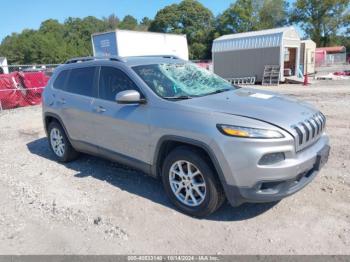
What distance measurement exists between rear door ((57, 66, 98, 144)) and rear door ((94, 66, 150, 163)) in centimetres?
20

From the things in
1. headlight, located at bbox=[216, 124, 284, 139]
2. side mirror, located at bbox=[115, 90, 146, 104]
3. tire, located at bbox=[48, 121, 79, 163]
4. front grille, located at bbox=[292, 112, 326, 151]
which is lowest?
tire, located at bbox=[48, 121, 79, 163]

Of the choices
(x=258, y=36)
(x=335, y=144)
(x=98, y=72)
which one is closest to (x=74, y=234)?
(x=98, y=72)

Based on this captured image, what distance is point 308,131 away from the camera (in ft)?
11.4

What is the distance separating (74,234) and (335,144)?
4.92 metres

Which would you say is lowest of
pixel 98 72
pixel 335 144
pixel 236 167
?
pixel 335 144

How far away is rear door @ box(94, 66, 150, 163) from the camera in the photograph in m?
4.11

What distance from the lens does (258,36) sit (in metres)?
22.4

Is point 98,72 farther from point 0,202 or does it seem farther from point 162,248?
point 162,248

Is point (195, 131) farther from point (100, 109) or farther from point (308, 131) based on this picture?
point (100, 109)

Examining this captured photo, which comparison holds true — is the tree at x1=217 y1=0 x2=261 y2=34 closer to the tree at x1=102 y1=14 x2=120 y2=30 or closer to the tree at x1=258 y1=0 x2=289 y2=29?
the tree at x1=258 y1=0 x2=289 y2=29

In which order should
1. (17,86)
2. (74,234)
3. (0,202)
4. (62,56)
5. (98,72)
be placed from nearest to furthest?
(74,234) < (0,202) < (98,72) < (17,86) < (62,56)

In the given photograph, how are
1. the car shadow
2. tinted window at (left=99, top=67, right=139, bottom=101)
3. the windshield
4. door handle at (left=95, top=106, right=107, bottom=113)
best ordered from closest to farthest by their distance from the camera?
1. the car shadow
2. the windshield
3. tinted window at (left=99, top=67, right=139, bottom=101)
4. door handle at (left=95, top=106, right=107, bottom=113)

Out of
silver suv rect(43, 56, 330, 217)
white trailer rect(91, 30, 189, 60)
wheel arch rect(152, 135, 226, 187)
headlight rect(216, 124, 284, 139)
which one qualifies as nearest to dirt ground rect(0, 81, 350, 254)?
silver suv rect(43, 56, 330, 217)

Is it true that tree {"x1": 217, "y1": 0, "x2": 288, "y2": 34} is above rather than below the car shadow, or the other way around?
above
